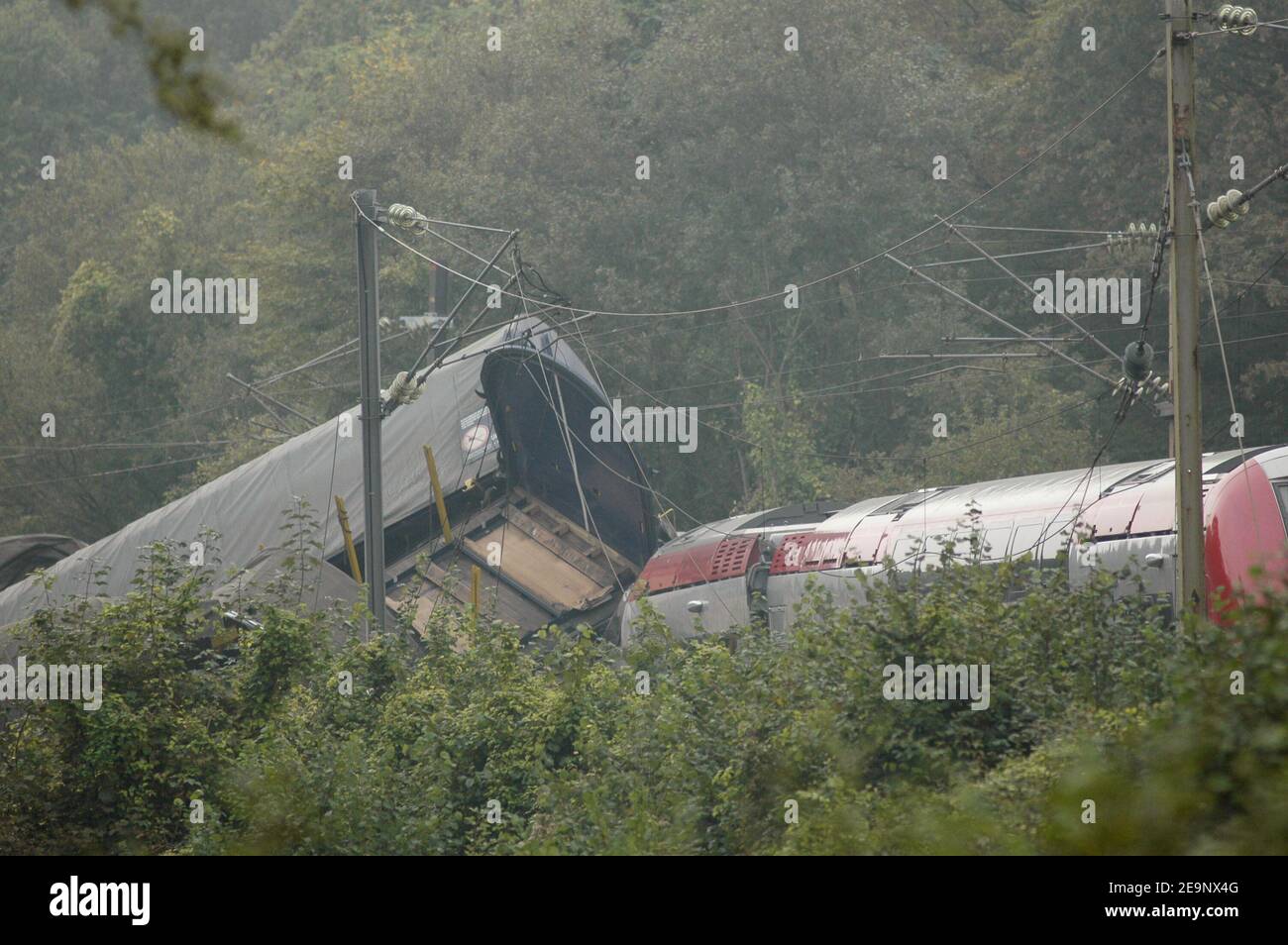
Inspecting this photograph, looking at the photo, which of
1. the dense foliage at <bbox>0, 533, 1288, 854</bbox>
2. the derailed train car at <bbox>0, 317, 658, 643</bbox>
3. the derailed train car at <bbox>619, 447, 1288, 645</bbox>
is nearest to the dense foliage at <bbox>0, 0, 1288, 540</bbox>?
the derailed train car at <bbox>0, 317, 658, 643</bbox>

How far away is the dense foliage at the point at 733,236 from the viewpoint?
3647cm

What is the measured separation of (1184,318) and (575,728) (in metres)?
6.81

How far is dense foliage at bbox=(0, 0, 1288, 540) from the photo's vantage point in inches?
1436

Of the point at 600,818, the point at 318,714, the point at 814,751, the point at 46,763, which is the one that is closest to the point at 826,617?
the point at 814,751

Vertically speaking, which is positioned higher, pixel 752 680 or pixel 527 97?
pixel 527 97

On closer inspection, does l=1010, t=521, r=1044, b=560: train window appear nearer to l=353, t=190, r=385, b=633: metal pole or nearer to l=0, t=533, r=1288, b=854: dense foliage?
l=0, t=533, r=1288, b=854: dense foliage

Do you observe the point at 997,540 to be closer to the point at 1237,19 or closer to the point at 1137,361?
the point at 1137,361

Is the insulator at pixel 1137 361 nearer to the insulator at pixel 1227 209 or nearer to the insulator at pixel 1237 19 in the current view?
the insulator at pixel 1227 209

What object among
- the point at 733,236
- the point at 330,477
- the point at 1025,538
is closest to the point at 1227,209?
the point at 1025,538

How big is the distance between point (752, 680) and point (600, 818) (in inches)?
92.7

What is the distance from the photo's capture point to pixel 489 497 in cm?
2622

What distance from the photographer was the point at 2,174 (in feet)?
209
